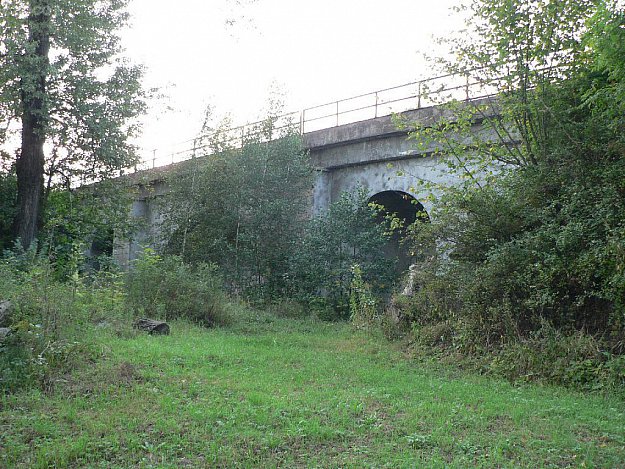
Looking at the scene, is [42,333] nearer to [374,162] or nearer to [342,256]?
[342,256]

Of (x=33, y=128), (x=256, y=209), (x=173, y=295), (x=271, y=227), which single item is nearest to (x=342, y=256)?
(x=271, y=227)

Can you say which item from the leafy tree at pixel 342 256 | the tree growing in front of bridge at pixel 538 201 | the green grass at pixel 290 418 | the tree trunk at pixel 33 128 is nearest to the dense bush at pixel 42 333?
the green grass at pixel 290 418

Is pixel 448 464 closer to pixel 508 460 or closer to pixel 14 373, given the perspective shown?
pixel 508 460

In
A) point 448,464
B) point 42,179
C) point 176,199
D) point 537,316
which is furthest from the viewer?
point 176,199

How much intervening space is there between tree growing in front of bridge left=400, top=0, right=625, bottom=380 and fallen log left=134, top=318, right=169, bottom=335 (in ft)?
15.1

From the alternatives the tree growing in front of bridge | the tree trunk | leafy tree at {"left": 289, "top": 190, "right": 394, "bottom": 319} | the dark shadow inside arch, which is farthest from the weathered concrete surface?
the tree trunk

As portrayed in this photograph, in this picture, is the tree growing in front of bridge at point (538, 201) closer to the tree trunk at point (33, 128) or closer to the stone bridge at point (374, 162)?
the stone bridge at point (374, 162)

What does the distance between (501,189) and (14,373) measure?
8513 millimetres

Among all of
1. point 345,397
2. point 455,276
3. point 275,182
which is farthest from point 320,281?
point 345,397

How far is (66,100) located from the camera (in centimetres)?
1675

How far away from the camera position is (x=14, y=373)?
6477mm

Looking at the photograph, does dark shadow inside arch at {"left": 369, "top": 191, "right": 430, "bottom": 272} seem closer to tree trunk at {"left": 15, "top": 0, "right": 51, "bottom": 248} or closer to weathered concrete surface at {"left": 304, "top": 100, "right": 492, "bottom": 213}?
weathered concrete surface at {"left": 304, "top": 100, "right": 492, "bottom": 213}

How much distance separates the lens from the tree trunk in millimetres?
15547

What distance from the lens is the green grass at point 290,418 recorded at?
15.8 feet
